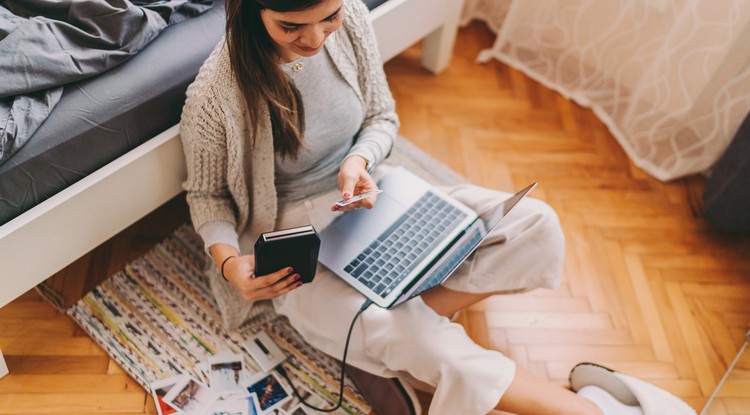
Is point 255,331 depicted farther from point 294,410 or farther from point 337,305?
point 337,305

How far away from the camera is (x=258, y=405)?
1368 millimetres

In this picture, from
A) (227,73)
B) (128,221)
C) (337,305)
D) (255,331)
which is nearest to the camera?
(227,73)

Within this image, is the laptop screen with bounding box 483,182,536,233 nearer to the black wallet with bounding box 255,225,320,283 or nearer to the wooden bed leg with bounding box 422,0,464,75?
the black wallet with bounding box 255,225,320,283

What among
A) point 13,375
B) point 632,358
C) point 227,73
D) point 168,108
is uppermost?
point 227,73

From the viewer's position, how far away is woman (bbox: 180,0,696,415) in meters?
1.09

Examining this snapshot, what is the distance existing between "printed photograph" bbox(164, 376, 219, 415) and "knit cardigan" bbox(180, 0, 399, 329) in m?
0.18

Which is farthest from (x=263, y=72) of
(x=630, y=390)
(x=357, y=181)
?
(x=630, y=390)

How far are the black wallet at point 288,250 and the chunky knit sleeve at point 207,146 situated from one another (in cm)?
19

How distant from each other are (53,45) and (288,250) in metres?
0.54

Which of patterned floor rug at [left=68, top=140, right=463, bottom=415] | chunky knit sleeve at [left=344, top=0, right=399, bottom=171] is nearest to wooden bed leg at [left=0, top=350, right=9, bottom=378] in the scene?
patterned floor rug at [left=68, top=140, right=463, bottom=415]

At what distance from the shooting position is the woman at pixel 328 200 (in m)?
1.09

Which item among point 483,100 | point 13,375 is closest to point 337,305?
point 13,375

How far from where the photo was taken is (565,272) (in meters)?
1.65

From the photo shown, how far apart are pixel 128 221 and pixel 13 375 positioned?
404mm
